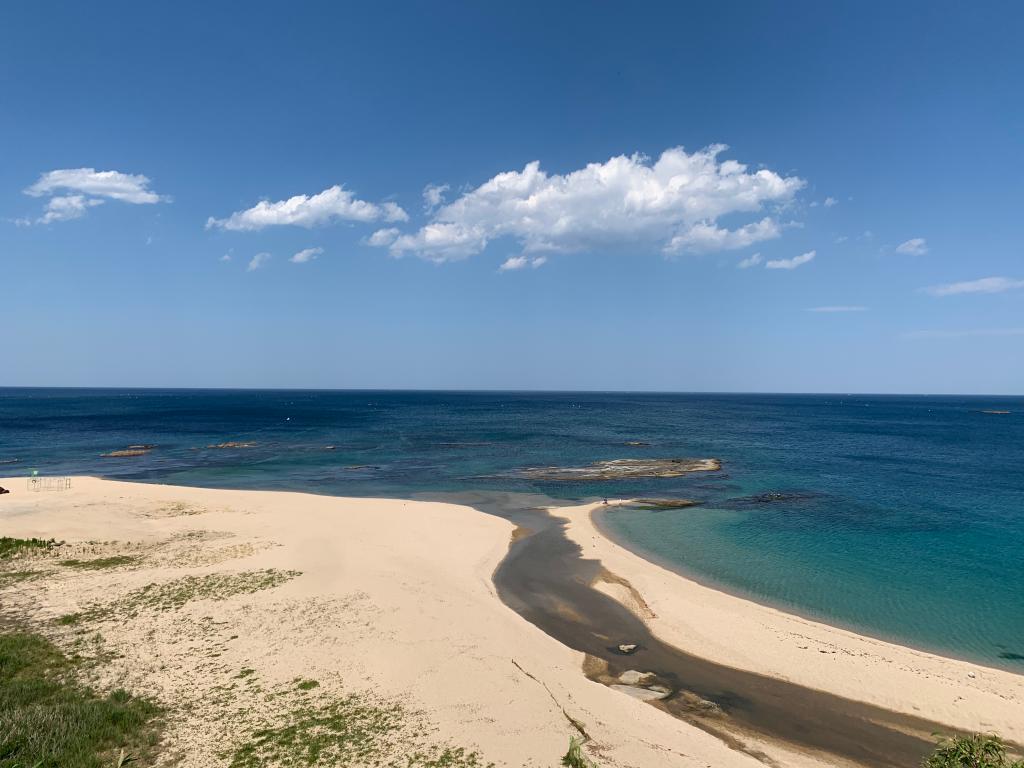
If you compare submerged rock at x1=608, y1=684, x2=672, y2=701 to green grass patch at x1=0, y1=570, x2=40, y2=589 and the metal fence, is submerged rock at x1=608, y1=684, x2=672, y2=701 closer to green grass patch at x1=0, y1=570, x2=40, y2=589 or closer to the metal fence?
green grass patch at x1=0, y1=570, x2=40, y2=589

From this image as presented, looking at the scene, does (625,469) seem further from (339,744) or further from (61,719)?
(61,719)

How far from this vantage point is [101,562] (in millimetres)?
27094

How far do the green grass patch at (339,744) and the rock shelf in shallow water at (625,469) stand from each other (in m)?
46.3

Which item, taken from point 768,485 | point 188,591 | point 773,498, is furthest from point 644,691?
point 768,485

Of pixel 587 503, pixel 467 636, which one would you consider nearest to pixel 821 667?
pixel 467 636

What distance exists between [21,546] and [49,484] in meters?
24.3

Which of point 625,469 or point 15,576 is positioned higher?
point 15,576

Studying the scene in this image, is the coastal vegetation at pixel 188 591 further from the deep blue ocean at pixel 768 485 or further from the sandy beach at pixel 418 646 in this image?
the deep blue ocean at pixel 768 485

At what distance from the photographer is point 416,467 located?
222 ft

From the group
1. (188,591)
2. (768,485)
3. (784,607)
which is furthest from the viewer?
(768,485)

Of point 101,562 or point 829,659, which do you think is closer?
point 829,659

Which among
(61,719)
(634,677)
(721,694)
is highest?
(61,719)

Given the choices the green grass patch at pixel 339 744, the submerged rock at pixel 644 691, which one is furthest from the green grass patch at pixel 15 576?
the submerged rock at pixel 644 691

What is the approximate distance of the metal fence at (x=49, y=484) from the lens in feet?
152
